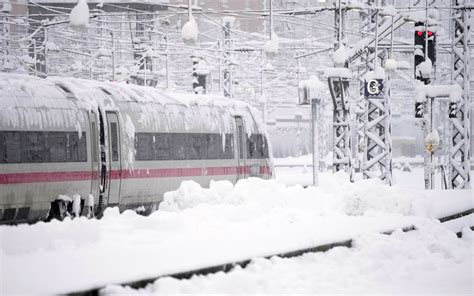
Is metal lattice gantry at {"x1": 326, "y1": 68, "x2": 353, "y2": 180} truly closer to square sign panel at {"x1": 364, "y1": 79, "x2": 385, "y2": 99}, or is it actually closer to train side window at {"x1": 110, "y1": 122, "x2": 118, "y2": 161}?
square sign panel at {"x1": 364, "y1": 79, "x2": 385, "y2": 99}

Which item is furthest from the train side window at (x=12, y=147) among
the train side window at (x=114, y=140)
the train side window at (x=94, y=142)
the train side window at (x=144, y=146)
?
the train side window at (x=144, y=146)

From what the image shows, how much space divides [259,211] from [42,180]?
16.8ft

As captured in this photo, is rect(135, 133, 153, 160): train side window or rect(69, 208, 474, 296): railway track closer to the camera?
rect(69, 208, 474, 296): railway track

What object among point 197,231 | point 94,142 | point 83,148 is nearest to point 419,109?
point 94,142

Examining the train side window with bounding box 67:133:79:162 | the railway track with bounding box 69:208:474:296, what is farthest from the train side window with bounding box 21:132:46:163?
the railway track with bounding box 69:208:474:296

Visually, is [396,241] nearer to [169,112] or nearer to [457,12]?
[169,112]

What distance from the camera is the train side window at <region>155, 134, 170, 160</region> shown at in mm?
22408

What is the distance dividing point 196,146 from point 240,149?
236 cm

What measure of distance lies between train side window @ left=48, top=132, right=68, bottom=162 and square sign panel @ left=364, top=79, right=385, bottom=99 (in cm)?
1118

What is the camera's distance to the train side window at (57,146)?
19000 millimetres

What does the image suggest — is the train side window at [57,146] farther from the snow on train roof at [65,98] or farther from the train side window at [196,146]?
the train side window at [196,146]

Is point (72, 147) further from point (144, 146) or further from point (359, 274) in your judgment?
point (359, 274)

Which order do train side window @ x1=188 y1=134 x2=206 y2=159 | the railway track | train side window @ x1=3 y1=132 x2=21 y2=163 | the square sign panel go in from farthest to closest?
1. the square sign panel
2. train side window @ x1=188 y1=134 x2=206 y2=159
3. train side window @ x1=3 y1=132 x2=21 y2=163
4. the railway track

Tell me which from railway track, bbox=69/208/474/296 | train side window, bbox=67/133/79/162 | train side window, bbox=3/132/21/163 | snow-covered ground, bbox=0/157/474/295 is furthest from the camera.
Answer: train side window, bbox=67/133/79/162
